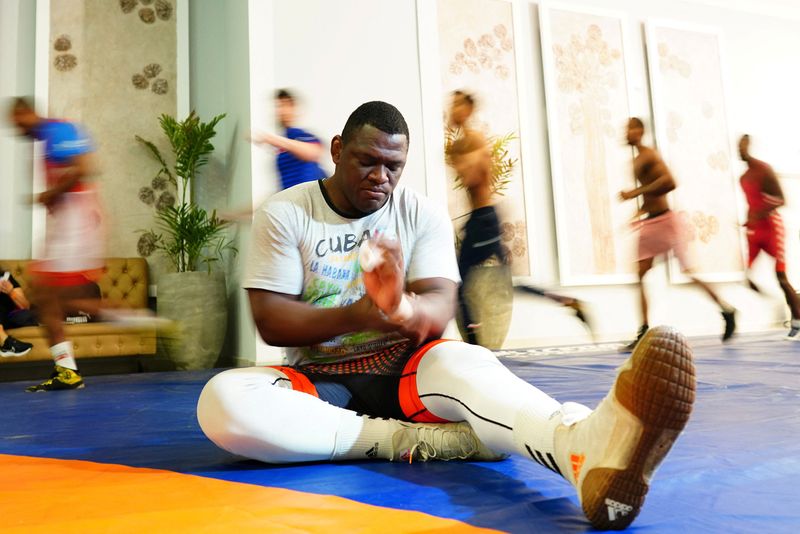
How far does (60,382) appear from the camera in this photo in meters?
2.87

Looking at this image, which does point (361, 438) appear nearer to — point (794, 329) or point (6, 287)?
point (6, 287)

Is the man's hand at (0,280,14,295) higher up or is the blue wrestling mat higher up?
the man's hand at (0,280,14,295)

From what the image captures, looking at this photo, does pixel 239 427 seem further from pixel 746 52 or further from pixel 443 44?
pixel 746 52

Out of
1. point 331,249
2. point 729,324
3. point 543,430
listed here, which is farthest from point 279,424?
Answer: point 729,324

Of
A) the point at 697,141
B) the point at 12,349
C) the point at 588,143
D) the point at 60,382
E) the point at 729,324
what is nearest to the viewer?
the point at 60,382

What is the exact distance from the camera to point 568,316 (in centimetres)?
498

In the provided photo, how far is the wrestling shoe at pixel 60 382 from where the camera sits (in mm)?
2870

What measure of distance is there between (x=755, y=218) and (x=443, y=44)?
256 centimetres

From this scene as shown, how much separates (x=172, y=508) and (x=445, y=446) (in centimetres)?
51

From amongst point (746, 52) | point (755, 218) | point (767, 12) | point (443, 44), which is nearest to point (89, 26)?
point (443, 44)

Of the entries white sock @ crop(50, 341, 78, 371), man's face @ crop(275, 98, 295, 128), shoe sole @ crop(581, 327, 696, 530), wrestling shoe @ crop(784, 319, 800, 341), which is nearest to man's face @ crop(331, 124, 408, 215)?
shoe sole @ crop(581, 327, 696, 530)

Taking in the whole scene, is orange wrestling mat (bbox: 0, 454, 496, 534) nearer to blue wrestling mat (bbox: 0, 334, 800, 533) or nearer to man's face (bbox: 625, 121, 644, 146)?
blue wrestling mat (bbox: 0, 334, 800, 533)

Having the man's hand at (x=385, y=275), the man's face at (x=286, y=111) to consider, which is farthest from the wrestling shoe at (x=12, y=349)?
the man's hand at (x=385, y=275)

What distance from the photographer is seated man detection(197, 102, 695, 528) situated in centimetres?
103
